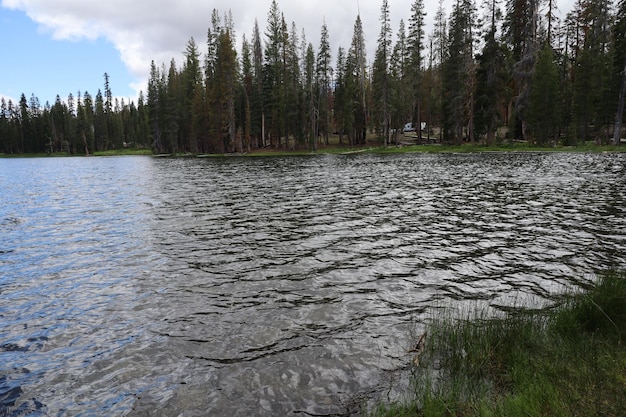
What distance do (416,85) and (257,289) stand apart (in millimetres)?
75050

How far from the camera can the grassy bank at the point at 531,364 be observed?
180 inches

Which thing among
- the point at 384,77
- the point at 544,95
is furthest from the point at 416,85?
the point at 544,95

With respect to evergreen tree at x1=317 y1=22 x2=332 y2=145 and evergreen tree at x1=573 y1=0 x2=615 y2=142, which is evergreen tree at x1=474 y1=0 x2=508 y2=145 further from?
evergreen tree at x1=317 y1=22 x2=332 y2=145

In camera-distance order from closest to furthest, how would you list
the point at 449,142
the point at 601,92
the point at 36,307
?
1. the point at 36,307
2. the point at 601,92
3. the point at 449,142

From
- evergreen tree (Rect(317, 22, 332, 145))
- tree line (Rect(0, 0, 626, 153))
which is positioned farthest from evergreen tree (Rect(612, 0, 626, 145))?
evergreen tree (Rect(317, 22, 332, 145))

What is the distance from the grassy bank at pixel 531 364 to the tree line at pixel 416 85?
60906mm

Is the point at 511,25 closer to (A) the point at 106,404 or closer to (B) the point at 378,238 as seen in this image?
(B) the point at 378,238

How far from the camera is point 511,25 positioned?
6359 centimetres

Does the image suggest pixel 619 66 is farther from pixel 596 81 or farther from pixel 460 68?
Answer: pixel 460 68

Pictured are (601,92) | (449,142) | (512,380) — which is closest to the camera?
(512,380)

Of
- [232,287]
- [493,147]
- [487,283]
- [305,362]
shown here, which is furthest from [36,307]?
[493,147]

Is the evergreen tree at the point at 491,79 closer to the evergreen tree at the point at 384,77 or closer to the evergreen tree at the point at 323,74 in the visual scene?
the evergreen tree at the point at 384,77

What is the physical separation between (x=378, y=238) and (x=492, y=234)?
4408mm

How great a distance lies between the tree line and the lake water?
4787cm
